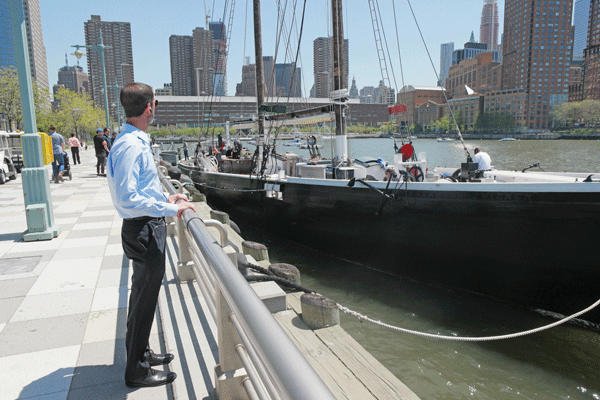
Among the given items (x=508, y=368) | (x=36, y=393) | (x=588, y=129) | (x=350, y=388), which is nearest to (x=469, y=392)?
(x=508, y=368)

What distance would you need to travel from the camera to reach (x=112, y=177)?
2475 millimetres

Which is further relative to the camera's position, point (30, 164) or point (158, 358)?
point (30, 164)

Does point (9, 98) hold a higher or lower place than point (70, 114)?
higher

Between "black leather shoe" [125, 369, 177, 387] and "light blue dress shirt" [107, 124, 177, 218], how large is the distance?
3.60 feet

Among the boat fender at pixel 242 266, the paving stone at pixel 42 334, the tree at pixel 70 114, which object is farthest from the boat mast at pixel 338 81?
the tree at pixel 70 114

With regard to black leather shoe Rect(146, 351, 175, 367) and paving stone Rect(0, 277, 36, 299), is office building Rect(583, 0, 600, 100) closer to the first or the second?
paving stone Rect(0, 277, 36, 299)

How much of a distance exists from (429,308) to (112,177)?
633 cm

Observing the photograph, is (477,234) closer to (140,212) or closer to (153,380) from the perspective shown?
(153,380)

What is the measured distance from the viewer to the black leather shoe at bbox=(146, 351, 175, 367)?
2900mm

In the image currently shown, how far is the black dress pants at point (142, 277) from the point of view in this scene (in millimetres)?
2574

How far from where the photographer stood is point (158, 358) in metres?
2.93

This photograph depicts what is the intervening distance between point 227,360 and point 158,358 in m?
0.85

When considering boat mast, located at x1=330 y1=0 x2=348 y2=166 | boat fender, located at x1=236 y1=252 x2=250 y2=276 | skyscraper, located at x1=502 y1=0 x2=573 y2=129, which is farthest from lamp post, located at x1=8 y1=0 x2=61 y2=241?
skyscraper, located at x1=502 y1=0 x2=573 y2=129

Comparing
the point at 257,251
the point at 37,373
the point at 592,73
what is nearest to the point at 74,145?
the point at 257,251
